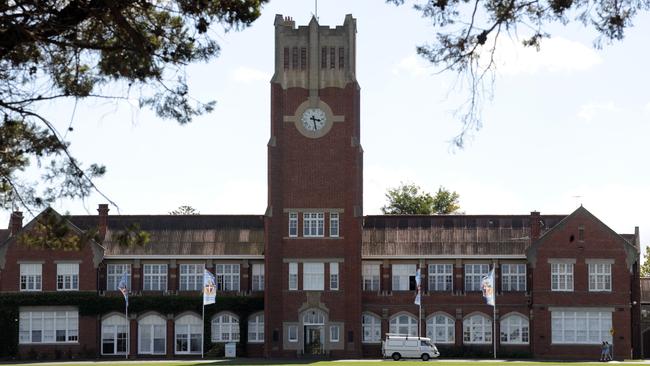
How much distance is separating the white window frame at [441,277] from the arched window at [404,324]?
6.58 ft

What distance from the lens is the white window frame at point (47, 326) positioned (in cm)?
6825

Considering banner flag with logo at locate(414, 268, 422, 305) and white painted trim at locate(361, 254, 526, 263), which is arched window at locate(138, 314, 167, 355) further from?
banner flag with logo at locate(414, 268, 422, 305)

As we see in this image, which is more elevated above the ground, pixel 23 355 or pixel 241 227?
pixel 241 227

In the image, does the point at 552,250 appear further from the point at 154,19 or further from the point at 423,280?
the point at 154,19

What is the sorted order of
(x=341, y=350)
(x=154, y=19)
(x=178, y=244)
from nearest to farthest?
(x=154, y=19) < (x=341, y=350) < (x=178, y=244)

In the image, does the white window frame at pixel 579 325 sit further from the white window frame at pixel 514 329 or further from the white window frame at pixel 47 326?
the white window frame at pixel 47 326

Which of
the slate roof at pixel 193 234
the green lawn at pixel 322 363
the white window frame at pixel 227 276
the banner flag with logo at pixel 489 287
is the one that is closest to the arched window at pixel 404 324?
the banner flag with logo at pixel 489 287

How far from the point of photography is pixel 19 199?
25.2 meters

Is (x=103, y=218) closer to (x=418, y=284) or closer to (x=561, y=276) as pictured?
(x=418, y=284)

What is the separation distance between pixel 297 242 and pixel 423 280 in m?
7.46

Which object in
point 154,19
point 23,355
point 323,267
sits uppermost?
point 154,19

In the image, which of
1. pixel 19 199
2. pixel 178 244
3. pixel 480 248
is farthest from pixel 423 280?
pixel 19 199

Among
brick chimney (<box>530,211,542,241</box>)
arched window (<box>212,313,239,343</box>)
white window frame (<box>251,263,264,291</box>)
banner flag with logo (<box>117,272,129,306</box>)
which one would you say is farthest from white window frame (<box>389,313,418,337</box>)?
banner flag with logo (<box>117,272,129,306</box>)

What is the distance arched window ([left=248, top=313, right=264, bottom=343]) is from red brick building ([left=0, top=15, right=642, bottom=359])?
0.08 metres
